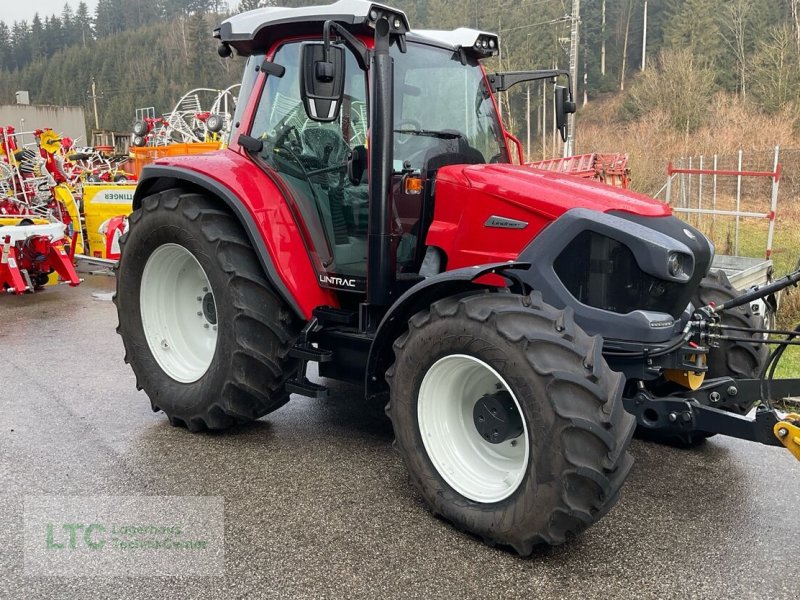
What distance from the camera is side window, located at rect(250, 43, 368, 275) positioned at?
389cm

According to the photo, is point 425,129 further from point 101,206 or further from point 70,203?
point 70,203

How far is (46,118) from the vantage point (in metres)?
47.5

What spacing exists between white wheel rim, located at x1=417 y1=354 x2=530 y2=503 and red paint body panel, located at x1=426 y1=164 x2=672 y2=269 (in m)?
0.62

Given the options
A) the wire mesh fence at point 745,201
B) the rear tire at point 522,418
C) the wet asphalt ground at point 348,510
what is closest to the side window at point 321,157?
the rear tire at point 522,418

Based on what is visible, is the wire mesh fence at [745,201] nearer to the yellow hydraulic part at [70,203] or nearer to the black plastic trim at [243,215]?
the black plastic trim at [243,215]

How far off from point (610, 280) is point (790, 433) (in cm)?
95

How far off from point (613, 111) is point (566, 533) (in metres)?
57.1

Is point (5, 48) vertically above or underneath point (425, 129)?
above

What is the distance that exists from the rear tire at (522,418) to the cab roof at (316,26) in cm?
144

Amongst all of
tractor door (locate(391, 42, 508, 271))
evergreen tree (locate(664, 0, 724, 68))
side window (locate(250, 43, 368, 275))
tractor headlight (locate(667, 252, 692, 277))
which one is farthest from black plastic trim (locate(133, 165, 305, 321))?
evergreen tree (locate(664, 0, 724, 68))

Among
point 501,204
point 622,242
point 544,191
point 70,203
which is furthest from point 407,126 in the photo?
point 70,203

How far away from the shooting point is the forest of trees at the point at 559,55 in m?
38.9

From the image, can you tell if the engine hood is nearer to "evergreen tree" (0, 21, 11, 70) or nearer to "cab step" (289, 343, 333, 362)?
"cab step" (289, 343, 333, 362)

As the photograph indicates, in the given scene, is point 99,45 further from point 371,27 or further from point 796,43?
point 371,27
